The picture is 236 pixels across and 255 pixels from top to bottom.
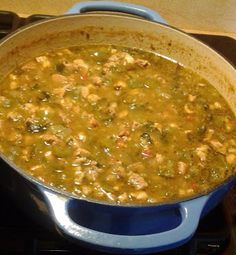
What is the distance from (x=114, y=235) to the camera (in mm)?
964

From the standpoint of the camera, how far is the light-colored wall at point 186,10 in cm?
180

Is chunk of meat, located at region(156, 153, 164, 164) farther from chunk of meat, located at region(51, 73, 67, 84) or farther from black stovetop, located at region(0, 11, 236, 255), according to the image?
chunk of meat, located at region(51, 73, 67, 84)

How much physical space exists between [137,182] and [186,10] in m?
0.85

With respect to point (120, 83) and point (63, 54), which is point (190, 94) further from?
point (63, 54)

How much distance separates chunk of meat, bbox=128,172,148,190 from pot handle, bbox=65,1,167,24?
0.53 meters

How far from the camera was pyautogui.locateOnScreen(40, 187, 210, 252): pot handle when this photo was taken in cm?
95

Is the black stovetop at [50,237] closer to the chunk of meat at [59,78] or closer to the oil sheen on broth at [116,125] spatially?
the oil sheen on broth at [116,125]

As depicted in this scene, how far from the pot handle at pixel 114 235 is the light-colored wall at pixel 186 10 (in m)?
0.99

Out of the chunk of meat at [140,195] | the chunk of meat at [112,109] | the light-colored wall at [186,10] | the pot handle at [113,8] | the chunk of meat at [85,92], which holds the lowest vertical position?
the chunk of meat at [140,195]

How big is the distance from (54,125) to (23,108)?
4.1 inches

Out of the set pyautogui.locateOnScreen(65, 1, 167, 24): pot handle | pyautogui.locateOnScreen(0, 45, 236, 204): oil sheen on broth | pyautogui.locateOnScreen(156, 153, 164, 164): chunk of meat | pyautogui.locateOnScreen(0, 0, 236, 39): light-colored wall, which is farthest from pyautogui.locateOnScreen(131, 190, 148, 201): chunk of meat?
pyautogui.locateOnScreen(0, 0, 236, 39): light-colored wall

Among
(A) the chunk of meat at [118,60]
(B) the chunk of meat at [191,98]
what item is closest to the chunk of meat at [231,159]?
(B) the chunk of meat at [191,98]

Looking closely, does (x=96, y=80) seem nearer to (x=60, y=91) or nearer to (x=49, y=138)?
(x=60, y=91)

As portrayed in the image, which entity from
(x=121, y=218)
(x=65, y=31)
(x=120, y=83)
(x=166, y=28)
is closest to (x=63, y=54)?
(x=65, y=31)
